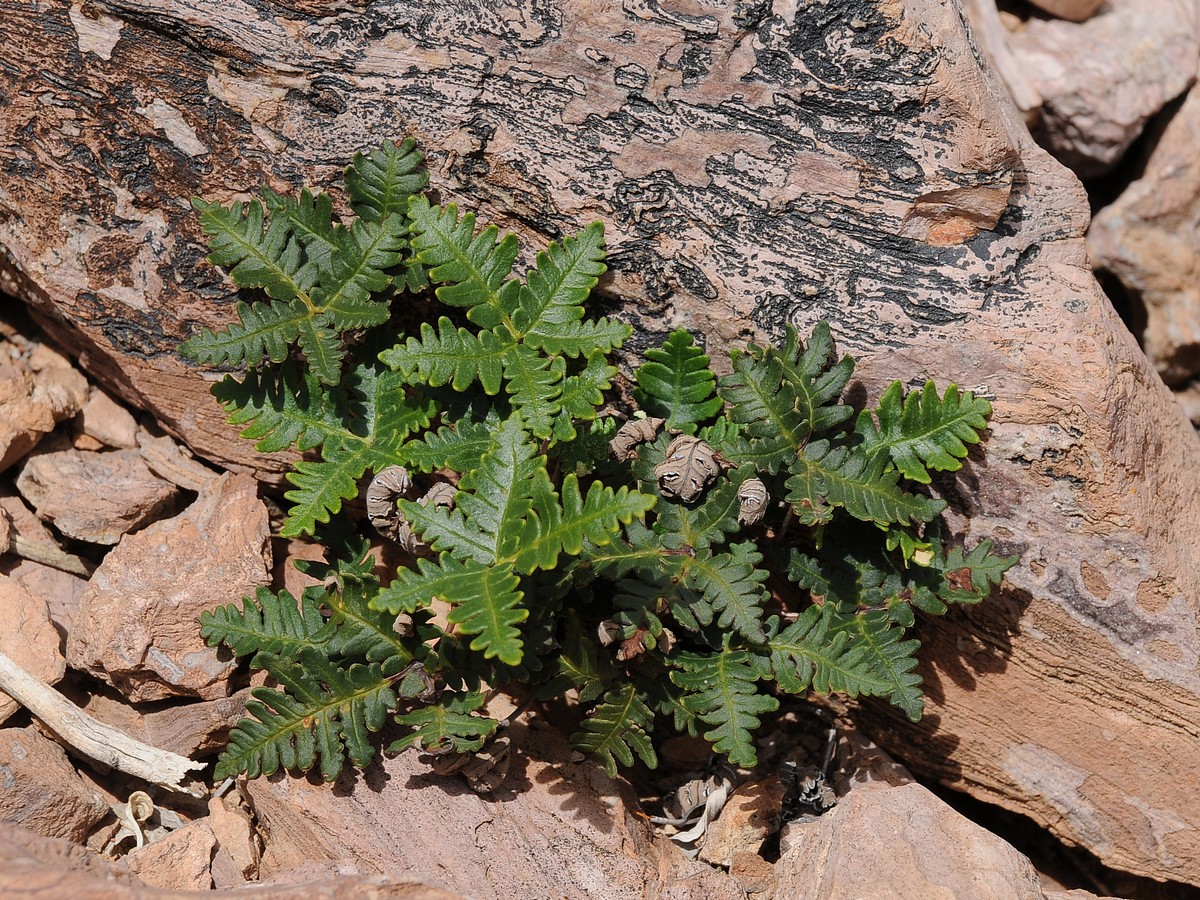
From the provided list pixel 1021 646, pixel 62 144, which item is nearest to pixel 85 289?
pixel 62 144

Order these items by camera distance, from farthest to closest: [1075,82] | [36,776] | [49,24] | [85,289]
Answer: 1. [1075,82]
2. [85,289]
3. [49,24]
4. [36,776]

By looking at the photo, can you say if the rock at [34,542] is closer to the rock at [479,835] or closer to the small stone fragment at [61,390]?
the small stone fragment at [61,390]

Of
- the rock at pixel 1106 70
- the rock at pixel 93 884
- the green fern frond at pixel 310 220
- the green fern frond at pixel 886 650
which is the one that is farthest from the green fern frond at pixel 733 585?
the rock at pixel 1106 70

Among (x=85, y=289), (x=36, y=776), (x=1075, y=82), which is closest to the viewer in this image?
A: (x=36, y=776)

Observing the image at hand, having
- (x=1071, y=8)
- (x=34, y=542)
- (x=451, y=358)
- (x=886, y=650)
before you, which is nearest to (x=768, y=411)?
(x=886, y=650)

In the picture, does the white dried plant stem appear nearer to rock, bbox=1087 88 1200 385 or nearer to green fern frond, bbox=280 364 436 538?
green fern frond, bbox=280 364 436 538

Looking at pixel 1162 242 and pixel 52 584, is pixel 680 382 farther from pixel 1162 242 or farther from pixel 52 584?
pixel 1162 242

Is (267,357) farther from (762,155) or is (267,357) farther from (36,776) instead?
(762,155)
